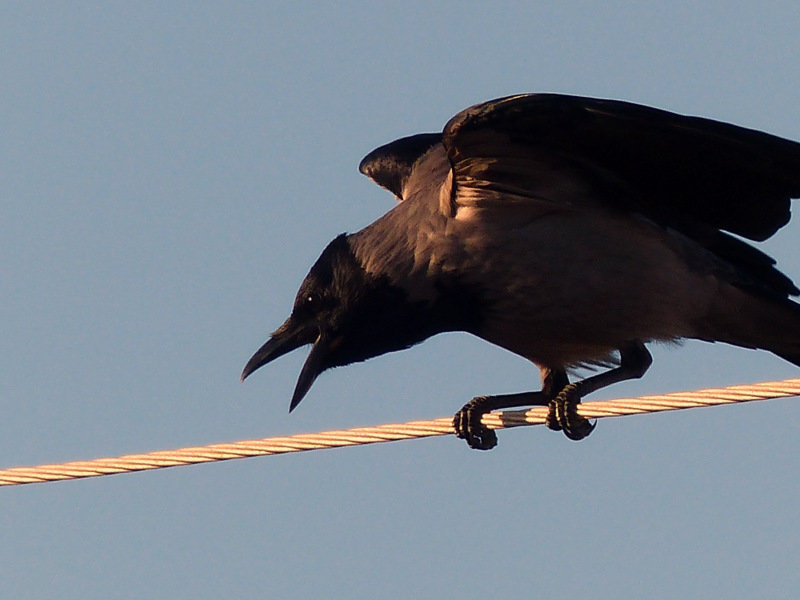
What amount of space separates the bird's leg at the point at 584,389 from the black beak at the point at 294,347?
1217 millimetres

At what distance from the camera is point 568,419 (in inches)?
279

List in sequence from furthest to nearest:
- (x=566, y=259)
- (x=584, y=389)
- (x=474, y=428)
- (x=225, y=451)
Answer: (x=474, y=428)
(x=584, y=389)
(x=566, y=259)
(x=225, y=451)

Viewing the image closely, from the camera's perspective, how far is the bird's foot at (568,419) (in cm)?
709

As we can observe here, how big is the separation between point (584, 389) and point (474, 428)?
2.09 feet

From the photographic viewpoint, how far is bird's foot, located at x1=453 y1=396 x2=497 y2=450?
757cm

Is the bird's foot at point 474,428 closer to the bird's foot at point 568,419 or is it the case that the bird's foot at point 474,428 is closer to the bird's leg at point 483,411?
the bird's leg at point 483,411

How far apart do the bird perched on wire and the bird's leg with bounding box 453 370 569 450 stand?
0.01 meters

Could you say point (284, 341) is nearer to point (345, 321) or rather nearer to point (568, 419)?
point (345, 321)

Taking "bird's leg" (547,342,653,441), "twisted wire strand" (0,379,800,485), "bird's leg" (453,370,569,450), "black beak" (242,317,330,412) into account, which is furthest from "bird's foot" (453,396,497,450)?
"twisted wire strand" (0,379,800,485)

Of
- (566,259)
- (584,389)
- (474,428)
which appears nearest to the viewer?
(566,259)

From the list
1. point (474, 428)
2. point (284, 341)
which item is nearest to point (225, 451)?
point (284, 341)

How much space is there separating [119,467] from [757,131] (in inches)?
130

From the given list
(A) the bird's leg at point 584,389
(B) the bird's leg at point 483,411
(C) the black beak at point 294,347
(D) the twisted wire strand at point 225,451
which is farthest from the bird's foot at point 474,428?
(D) the twisted wire strand at point 225,451

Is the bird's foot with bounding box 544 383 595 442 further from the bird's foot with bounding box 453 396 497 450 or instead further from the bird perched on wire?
the bird's foot with bounding box 453 396 497 450
